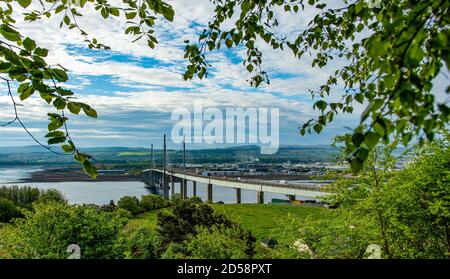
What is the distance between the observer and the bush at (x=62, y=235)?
8133 mm

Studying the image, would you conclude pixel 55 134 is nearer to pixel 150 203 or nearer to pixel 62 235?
pixel 62 235

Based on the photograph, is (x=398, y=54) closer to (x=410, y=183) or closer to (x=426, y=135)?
(x=426, y=135)

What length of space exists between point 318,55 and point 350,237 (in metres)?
4.74

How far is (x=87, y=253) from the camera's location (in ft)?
27.1

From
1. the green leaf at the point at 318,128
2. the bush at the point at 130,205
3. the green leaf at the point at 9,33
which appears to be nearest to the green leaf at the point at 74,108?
the green leaf at the point at 9,33

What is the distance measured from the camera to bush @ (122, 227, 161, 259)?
30.1 feet

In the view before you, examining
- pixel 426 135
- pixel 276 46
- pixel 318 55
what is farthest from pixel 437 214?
pixel 426 135

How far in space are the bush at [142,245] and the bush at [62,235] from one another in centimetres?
37

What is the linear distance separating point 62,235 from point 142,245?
1.89m

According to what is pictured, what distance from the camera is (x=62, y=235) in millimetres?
8406

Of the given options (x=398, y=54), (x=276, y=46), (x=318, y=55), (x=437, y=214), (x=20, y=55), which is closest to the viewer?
(x=398, y=54)

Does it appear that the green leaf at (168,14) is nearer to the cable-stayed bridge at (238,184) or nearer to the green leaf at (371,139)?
the green leaf at (371,139)

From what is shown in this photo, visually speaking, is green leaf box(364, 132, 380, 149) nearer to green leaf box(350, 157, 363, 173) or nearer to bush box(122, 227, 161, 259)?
green leaf box(350, 157, 363, 173)
